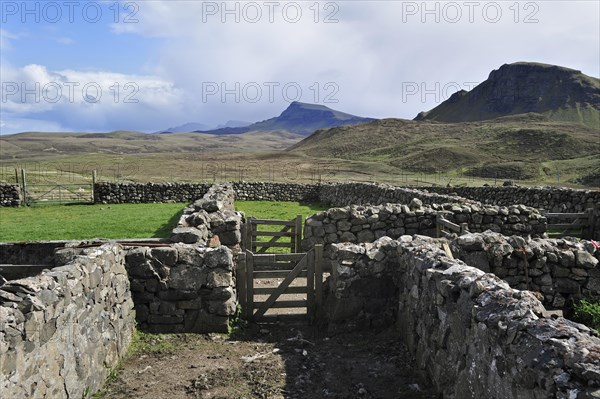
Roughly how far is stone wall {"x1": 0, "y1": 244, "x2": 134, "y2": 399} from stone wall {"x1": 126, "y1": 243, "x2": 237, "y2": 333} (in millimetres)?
481

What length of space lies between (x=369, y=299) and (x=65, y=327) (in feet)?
18.3

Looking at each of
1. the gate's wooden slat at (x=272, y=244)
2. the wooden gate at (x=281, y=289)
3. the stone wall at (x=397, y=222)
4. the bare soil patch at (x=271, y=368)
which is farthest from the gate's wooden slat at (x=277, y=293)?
the stone wall at (x=397, y=222)

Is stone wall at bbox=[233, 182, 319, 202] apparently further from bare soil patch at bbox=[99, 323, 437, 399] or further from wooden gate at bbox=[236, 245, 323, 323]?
bare soil patch at bbox=[99, 323, 437, 399]

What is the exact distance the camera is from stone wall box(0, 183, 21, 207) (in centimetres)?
3378

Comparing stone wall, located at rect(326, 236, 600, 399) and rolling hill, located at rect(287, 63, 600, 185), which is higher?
rolling hill, located at rect(287, 63, 600, 185)

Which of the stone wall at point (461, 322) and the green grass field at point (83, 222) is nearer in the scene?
the stone wall at point (461, 322)

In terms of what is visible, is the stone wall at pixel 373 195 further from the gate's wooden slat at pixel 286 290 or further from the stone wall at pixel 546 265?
the gate's wooden slat at pixel 286 290

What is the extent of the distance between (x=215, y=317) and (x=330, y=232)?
702cm

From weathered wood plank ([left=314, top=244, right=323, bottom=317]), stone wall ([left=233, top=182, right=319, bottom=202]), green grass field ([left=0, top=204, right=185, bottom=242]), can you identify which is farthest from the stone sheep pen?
stone wall ([left=233, top=182, right=319, bottom=202])

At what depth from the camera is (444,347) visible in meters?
6.30

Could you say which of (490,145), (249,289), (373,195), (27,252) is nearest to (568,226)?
(373,195)

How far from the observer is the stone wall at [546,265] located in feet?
27.9

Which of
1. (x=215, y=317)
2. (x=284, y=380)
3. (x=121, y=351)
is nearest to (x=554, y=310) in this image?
(x=284, y=380)

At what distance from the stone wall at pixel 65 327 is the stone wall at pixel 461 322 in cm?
424
